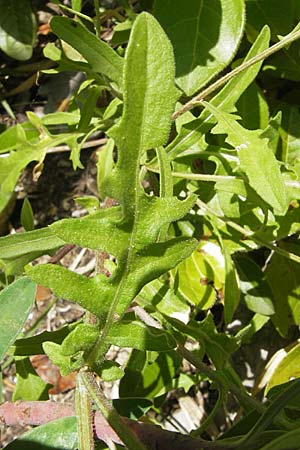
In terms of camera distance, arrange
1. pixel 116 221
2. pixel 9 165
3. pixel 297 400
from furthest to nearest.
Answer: pixel 9 165, pixel 297 400, pixel 116 221

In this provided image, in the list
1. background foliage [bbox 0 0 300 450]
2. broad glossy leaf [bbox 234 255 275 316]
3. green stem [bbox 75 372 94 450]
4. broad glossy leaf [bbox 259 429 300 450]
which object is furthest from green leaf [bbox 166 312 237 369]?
broad glossy leaf [bbox 259 429 300 450]

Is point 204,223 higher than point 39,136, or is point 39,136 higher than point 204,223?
point 39,136

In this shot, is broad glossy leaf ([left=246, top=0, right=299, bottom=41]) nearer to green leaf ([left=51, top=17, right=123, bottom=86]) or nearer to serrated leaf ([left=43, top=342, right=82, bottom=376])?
green leaf ([left=51, top=17, right=123, bottom=86])

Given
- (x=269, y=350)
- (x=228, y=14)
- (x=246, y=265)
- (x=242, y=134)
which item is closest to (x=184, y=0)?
(x=228, y=14)

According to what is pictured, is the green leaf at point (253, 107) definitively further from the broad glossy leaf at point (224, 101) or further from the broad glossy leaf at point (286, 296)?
the broad glossy leaf at point (286, 296)

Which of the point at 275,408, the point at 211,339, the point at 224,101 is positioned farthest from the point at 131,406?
the point at 224,101

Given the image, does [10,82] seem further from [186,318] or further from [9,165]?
[186,318]

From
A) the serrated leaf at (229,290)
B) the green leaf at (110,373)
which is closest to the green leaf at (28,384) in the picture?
the serrated leaf at (229,290)
